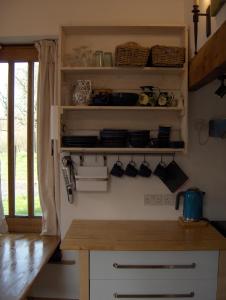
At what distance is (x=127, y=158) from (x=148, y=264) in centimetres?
86

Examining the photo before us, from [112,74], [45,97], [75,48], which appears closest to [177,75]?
[112,74]

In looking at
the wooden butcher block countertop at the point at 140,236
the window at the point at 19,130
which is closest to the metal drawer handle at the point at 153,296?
the wooden butcher block countertop at the point at 140,236

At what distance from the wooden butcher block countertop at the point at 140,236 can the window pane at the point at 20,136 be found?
66 cm

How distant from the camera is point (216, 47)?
1.58 metres

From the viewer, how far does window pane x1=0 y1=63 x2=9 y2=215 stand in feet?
9.15

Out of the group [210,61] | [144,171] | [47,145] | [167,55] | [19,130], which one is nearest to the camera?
Answer: [210,61]

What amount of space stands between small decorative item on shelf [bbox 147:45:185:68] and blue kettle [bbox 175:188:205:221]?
37.9 inches

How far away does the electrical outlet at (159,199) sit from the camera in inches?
98.9

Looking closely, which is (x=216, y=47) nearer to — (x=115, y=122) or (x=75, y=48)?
(x=115, y=122)

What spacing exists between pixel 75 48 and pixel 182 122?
102 centimetres

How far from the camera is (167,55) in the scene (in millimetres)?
2234

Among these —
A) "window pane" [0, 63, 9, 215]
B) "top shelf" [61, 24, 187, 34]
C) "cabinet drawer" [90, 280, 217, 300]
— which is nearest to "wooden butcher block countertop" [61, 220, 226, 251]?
"cabinet drawer" [90, 280, 217, 300]

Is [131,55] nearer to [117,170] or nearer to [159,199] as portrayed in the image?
[117,170]

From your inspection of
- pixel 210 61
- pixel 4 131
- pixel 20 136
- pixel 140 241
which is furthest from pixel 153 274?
pixel 4 131
